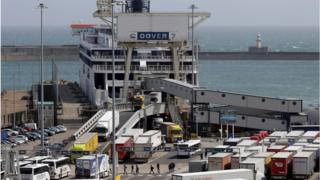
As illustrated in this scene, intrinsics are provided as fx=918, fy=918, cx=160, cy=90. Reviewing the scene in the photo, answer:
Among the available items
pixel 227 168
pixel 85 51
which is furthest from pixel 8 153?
pixel 85 51

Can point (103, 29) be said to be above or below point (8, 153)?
above

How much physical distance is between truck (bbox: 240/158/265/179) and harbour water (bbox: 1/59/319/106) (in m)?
36.6

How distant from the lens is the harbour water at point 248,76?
7612cm

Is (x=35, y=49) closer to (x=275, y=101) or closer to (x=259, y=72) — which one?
(x=259, y=72)

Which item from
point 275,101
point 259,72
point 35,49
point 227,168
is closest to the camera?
point 227,168

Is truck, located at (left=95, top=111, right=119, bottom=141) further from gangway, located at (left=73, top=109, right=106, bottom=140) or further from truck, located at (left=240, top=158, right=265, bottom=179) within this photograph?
truck, located at (left=240, top=158, right=265, bottom=179)

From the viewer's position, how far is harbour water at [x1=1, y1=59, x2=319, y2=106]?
76.1 meters

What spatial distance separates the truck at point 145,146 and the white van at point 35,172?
193 inches

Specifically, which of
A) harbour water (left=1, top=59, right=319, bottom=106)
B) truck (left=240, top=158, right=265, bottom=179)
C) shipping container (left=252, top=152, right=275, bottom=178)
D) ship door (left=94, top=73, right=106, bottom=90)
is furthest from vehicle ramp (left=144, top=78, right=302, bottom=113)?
harbour water (left=1, top=59, right=319, bottom=106)

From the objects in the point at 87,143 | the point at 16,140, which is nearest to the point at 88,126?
the point at 16,140

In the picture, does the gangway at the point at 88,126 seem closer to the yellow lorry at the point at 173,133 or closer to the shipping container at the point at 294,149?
the yellow lorry at the point at 173,133

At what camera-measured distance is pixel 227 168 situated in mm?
25562

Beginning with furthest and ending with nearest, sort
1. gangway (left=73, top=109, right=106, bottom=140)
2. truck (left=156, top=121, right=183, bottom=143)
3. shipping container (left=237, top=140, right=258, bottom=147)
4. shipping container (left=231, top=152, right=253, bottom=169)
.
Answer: truck (left=156, top=121, right=183, bottom=143), gangway (left=73, top=109, right=106, bottom=140), shipping container (left=237, top=140, right=258, bottom=147), shipping container (left=231, top=152, right=253, bottom=169)

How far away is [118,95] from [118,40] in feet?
8.69
